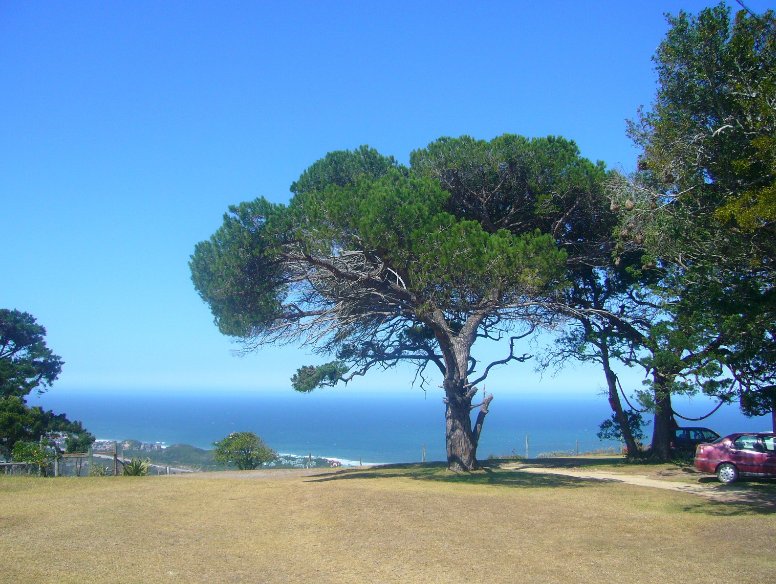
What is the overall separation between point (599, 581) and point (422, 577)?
7.09 feet

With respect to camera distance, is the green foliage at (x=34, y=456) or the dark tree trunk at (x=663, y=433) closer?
the green foliage at (x=34, y=456)

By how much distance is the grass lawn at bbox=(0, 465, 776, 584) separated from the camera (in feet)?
28.8

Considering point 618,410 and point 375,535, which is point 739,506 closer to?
point 375,535

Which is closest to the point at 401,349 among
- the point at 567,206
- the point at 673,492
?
the point at 567,206

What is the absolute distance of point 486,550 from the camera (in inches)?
399

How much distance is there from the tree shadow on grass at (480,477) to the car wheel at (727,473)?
321cm

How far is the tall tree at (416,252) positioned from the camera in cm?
1723

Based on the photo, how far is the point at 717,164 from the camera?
1327 centimetres

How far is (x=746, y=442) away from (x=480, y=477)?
7101 millimetres

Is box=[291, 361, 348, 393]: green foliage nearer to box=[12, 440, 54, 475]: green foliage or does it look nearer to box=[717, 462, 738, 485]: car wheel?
box=[12, 440, 54, 475]: green foliage

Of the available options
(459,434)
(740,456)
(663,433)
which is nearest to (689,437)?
(663,433)

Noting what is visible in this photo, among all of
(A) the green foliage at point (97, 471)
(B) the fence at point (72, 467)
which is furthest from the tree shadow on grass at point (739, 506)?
(B) the fence at point (72, 467)

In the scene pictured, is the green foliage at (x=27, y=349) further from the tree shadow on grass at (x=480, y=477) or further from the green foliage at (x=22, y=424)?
the tree shadow on grass at (x=480, y=477)

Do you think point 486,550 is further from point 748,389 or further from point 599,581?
point 748,389
